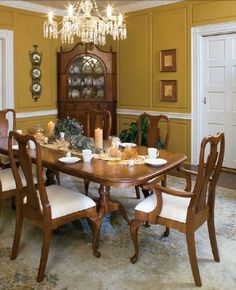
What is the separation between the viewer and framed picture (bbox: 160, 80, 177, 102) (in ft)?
17.4

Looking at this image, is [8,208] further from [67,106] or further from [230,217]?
[67,106]

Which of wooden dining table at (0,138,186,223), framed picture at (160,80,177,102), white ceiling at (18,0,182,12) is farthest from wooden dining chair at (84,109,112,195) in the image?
white ceiling at (18,0,182,12)

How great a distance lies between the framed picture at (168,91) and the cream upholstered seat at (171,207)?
10.1 feet

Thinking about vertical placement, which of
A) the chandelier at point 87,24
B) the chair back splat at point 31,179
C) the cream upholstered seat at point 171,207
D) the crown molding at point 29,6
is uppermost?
the crown molding at point 29,6

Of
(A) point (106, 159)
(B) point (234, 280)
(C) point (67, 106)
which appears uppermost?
(C) point (67, 106)

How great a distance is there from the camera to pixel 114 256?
8.39 ft

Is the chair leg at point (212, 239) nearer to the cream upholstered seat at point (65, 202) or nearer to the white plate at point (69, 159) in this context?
the cream upholstered seat at point (65, 202)

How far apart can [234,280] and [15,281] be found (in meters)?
1.43

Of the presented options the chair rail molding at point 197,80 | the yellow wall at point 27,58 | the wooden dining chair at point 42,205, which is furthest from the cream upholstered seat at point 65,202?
the yellow wall at point 27,58

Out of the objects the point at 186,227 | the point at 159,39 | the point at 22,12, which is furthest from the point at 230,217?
the point at 22,12

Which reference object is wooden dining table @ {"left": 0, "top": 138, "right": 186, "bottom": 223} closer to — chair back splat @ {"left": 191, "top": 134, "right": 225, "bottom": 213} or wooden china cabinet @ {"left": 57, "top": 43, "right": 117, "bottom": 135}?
chair back splat @ {"left": 191, "top": 134, "right": 225, "bottom": 213}

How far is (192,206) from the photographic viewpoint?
2162 mm

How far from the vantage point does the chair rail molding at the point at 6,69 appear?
5.20m

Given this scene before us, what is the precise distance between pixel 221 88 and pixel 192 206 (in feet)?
10.5
